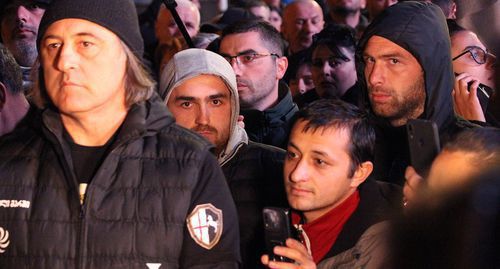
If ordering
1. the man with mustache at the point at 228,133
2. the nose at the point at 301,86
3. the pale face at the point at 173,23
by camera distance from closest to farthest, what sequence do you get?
1. the man with mustache at the point at 228,133
2. the nose at the point at 301,86
3. the pale face at the point at 173,23

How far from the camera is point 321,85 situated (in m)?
6.94

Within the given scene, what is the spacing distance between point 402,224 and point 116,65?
147cm

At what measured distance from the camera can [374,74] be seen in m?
5.07

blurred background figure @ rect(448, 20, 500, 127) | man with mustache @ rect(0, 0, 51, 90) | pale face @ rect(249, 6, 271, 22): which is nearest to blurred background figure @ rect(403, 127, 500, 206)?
blurred background figure @ rect(448, 20, 500, 127)

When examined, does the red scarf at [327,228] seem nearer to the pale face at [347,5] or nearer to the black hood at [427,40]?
the black hood at [427,40]

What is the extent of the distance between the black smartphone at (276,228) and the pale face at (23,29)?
355cm

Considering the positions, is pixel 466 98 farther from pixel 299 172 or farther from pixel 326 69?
pixel 326 69

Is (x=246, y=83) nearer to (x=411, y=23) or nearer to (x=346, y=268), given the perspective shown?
(x=411, y=23)

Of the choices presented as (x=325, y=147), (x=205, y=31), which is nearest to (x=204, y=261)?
(x=325, y=147)

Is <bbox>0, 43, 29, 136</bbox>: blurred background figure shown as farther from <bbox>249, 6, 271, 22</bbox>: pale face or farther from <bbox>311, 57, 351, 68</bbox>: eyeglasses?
<bbox>249, 6, 271, 22</bbox>: pale face

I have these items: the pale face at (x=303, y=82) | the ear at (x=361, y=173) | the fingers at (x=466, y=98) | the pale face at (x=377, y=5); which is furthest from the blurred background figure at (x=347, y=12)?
the ear at (x=361, y=173)

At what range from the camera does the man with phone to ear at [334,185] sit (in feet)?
13.3

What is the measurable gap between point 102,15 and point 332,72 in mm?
3506

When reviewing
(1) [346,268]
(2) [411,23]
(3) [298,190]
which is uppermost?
(2) [411,23]
